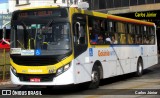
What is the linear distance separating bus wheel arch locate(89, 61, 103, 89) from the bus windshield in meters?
2.18

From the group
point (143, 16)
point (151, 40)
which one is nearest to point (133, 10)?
point (143, 16)

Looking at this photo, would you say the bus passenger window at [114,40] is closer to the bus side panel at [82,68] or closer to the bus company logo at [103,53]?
the bus company logo at [103,53]

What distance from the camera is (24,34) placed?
13977 millimetres

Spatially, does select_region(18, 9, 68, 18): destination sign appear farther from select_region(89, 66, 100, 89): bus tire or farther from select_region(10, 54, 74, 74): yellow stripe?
select_region(89, 66, 100, 89): bus tire

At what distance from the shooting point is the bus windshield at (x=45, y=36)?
13461mm

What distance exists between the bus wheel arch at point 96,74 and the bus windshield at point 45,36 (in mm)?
2184

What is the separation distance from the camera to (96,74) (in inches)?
611

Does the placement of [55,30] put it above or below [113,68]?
above

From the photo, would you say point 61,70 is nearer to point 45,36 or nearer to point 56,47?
point 56,47

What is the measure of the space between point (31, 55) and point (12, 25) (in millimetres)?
1466

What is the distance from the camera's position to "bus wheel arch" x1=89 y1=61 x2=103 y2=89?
15.2 metres

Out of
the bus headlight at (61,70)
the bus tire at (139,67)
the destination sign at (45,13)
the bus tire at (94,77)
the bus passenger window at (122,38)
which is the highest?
the destination sign at (45,13)

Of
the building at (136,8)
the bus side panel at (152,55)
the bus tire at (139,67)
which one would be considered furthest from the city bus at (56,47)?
the building at (136,8)

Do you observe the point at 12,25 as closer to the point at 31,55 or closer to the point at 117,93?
the point at 31,55
